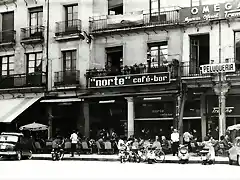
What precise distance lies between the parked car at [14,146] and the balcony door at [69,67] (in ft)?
17.9

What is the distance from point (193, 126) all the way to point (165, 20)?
642 centimetres

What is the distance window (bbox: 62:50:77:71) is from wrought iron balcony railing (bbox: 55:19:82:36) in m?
1.28

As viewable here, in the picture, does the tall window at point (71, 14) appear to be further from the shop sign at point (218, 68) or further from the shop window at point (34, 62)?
the shop sign at point (218, 68)

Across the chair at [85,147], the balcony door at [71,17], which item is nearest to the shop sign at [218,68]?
the chair at [85,147]

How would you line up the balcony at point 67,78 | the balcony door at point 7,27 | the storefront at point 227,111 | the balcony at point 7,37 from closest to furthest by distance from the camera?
the storefront at point 227,111 < the balcony at point 67,78 < the balcony at point 7,37 < the balcony door at point 7,27

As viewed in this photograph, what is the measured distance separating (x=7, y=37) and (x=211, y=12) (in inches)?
568

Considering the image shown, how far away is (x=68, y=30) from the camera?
1211 inches

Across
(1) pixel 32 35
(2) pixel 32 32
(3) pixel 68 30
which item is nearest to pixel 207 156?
(3) pixel 68 30

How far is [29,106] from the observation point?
2984 centimetres

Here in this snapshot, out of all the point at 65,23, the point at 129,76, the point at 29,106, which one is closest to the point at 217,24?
the point at 129,76

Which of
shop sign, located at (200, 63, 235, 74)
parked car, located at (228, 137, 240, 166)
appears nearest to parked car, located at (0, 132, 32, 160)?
shop sign, located at (200, 63, 235, 74)

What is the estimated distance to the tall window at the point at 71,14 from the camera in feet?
101

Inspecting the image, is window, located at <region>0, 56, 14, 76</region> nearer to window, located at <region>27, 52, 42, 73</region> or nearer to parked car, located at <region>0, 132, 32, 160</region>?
window, located at <region>27, 52, 42, 73</region>

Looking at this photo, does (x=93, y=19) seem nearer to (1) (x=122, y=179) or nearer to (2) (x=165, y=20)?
(2) (x=165, y=20)
